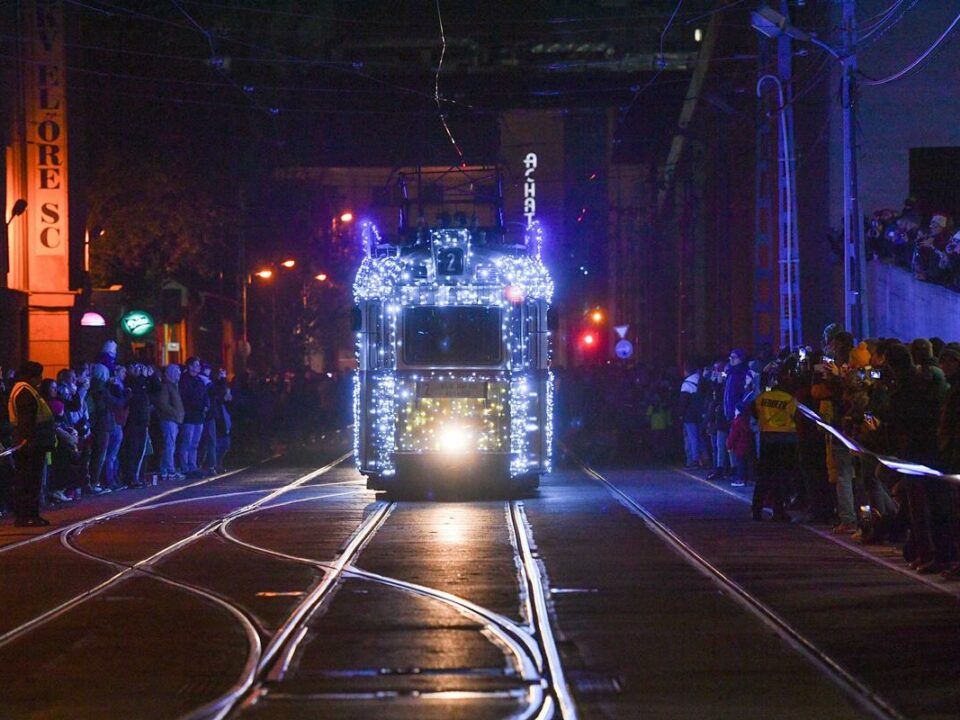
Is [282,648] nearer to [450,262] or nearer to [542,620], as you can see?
[542,620]

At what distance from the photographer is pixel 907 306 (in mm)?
28703

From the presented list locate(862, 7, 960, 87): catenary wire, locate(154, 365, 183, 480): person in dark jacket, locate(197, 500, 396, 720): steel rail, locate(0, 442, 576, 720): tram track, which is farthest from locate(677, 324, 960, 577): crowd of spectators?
locate(862, 7, 960, 87): catenary wire

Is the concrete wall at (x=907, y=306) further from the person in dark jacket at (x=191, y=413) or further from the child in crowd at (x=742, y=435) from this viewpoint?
the person in dark jacket at (x=191, y=413)

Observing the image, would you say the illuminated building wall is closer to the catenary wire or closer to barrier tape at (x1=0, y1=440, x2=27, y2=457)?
barrier tape at (x1=0, y1=440, x2=27, y2=457)

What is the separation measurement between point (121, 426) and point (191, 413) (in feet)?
10.8

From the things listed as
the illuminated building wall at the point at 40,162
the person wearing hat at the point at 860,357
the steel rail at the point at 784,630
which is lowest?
the steel rail at the point at 784,630

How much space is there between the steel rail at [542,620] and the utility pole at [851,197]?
8.72 metres

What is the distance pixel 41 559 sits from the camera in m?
15.2

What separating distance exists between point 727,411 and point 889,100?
11870 millimetres

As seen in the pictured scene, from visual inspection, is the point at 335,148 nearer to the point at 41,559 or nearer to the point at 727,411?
the point at 727,411

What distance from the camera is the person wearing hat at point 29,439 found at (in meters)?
18.4

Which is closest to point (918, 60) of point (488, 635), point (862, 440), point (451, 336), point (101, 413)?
point (451, 336)

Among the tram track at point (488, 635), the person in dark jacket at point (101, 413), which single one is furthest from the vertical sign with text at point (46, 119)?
the tram track at point (488, 635)

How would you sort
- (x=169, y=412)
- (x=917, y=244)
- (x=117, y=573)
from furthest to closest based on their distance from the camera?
(x=917, y=244) → (x=169, y=412) → (x=117, y=573)
